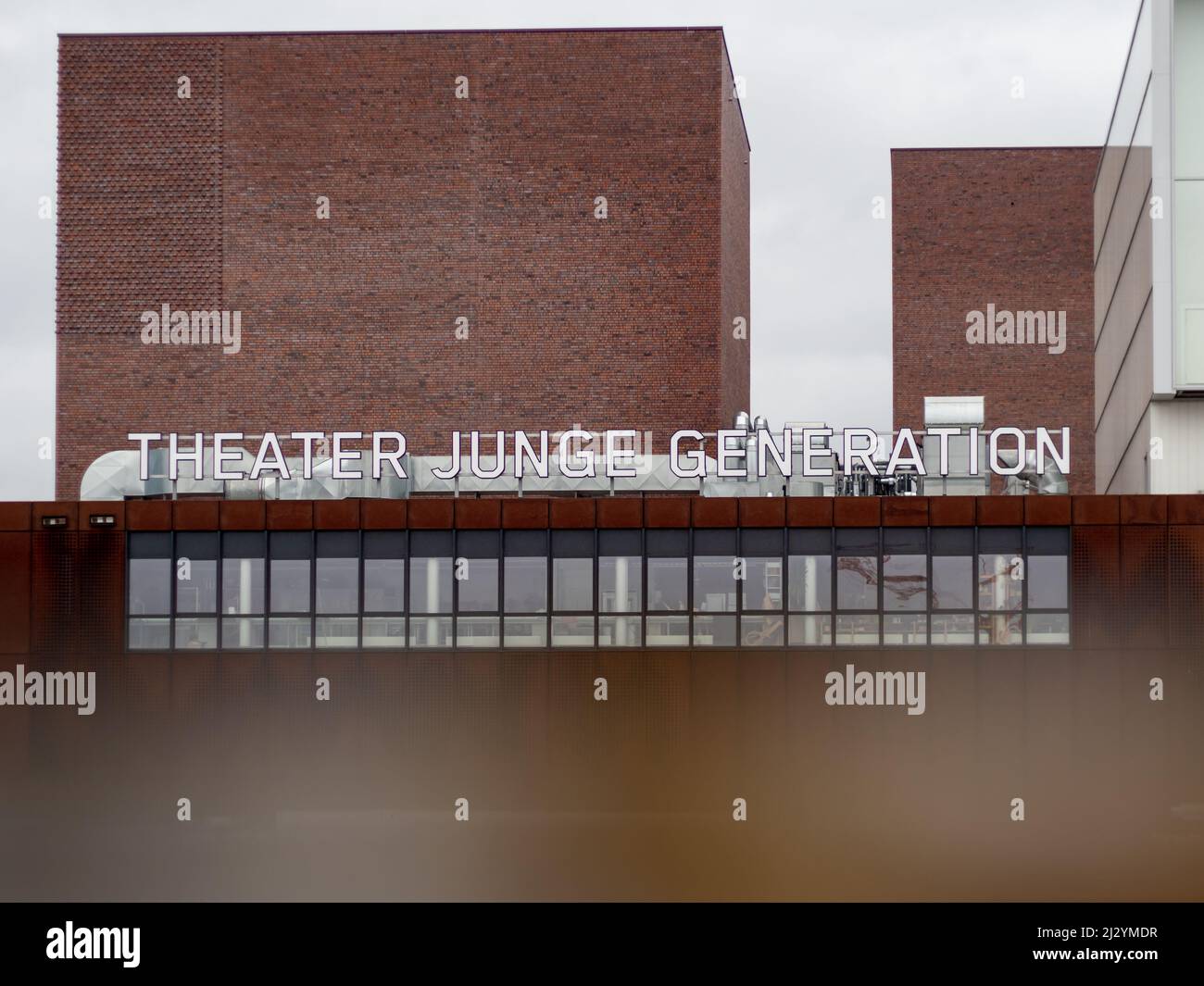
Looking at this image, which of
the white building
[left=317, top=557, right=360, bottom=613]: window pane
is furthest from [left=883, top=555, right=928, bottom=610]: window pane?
[left=317, top=557, right=360, bottom=613]: window pane

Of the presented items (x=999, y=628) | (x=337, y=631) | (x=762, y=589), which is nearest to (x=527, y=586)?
(x=337, y=631)

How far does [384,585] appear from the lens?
30.0 m

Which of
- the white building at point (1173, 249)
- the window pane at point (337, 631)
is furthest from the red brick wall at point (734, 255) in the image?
the window pane at point (337, 631)

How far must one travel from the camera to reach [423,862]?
2550 cm

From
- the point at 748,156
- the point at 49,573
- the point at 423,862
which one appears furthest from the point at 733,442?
the point at 748,156

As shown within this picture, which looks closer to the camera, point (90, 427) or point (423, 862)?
point (423, 862)

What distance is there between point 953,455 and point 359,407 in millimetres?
19367

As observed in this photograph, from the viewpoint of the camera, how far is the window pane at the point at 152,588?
30219 mm

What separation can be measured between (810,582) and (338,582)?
357 inches

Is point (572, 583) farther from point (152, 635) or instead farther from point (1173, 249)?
point (1173, 249)

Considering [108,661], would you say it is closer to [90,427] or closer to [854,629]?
[854,629]

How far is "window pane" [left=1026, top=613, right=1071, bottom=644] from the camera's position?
29031mm

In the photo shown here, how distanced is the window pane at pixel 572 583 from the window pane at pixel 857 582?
4702 millimetres

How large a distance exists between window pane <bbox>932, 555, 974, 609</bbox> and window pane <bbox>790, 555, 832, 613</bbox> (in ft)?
6.51
